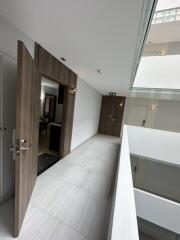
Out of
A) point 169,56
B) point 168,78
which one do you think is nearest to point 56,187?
point 168,78

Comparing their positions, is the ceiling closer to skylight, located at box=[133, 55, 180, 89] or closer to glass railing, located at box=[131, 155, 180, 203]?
skylight, located at box=[133, 55, 180, 89]

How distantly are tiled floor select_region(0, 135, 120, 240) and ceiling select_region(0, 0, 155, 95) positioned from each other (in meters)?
2.40

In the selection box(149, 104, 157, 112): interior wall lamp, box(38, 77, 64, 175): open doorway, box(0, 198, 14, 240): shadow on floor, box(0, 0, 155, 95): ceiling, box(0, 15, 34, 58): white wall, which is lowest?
box(0, 198, 14, 240): shadow on floor

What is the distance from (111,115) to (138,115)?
1456 millimetres

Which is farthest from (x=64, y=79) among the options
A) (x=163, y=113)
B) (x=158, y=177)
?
(x=158, y=177)

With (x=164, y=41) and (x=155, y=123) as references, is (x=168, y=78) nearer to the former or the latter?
(x=164, y=41)

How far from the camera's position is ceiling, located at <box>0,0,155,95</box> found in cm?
112

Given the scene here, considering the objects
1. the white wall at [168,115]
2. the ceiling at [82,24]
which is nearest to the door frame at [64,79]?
the ceiling at [82,24]

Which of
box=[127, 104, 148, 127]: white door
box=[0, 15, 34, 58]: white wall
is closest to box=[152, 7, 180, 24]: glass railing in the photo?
box=[0, 15, 34, 58]: white wall

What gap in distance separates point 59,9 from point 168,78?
4957 mm

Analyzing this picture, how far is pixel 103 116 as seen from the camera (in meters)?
7.46

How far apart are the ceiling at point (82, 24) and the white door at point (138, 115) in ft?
16.7

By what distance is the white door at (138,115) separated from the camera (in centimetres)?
673

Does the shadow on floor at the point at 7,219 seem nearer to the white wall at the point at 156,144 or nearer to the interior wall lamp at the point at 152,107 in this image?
the white wall at the point at 156,144
